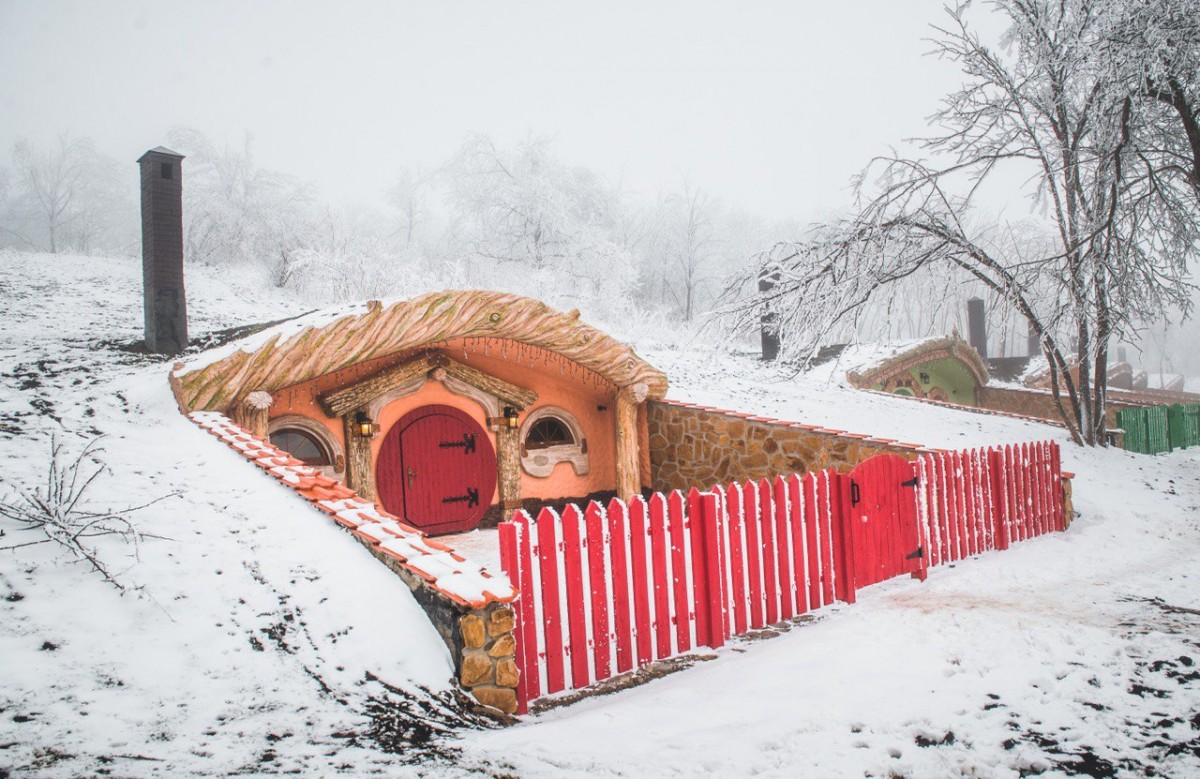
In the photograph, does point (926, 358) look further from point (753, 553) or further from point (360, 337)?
point (360, 337)

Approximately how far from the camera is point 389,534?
4086 millimetres

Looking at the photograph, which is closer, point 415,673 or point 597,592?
point 415,673

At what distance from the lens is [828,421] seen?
40.8 ft

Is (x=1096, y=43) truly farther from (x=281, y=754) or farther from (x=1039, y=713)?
(x=281, y=754)

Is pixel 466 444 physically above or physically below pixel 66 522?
above

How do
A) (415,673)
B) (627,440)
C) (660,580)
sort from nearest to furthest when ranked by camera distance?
(415,673)
(660,580)
(627,440)

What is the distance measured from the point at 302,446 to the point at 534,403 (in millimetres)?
3553

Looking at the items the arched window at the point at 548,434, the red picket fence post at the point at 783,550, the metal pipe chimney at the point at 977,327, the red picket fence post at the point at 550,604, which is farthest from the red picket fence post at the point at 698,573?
the metal pipe chimney at the point at 977,327

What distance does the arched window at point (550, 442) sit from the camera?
10.4 metres

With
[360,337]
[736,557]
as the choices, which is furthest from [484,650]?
[360,337]

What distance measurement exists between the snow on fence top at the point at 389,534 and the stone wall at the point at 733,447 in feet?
19.6

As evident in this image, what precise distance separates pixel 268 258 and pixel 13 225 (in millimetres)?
28452

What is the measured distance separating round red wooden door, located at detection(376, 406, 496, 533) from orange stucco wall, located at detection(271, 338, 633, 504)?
0.54 ft

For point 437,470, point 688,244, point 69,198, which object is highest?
point 69,198
